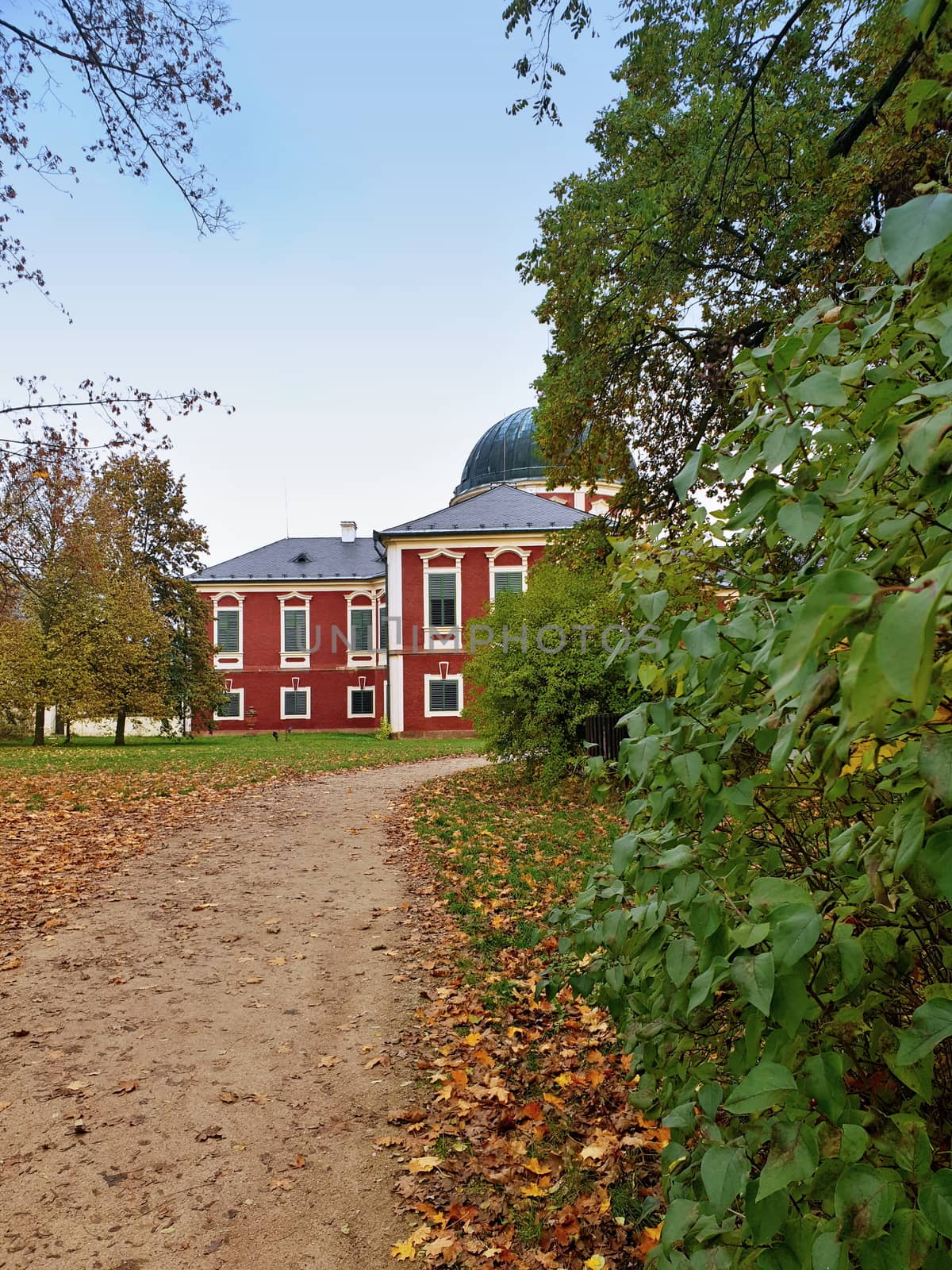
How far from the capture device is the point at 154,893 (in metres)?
7.25

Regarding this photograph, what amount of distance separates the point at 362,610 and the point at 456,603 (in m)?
8.48

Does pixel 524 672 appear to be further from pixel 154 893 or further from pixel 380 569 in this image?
pixel 380 569

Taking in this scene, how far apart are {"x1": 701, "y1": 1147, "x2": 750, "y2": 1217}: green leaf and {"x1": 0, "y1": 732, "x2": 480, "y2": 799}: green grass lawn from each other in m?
13.3

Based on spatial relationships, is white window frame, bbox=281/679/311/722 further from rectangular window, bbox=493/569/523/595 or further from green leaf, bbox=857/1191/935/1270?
green leaf, bbox=857/1191/935/1270

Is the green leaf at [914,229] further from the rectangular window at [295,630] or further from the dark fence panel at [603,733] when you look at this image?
the rectangular window at [295,630]

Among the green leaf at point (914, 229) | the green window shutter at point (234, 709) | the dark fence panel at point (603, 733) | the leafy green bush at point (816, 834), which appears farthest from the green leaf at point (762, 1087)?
the green window shutter at point (234, 709)

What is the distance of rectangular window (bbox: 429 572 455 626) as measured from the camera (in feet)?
110

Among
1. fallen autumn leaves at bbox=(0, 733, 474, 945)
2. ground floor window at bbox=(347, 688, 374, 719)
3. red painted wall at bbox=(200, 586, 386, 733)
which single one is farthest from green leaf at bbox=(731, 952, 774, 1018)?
ground floor window at bbox=(347, 688, 374, 719)

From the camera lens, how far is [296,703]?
39.6 metres

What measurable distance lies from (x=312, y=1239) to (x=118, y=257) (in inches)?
326

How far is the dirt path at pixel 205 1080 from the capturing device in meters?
2.92

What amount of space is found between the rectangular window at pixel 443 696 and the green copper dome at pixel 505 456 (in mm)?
12181

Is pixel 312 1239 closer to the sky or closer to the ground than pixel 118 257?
closer to the ground

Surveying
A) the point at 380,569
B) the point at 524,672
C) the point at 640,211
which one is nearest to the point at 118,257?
the point at 640,211
